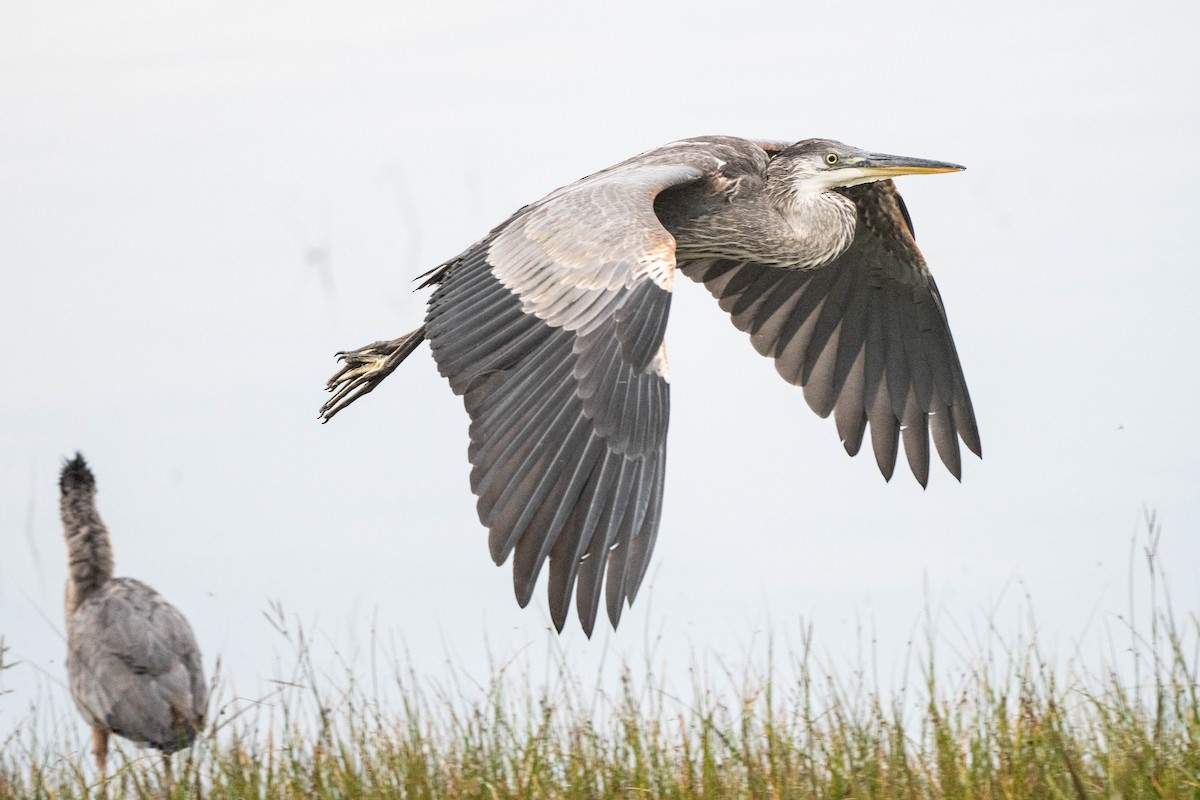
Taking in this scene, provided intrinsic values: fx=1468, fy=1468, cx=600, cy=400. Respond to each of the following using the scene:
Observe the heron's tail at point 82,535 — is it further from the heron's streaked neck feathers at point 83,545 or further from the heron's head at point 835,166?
the heron's head at point 835,166

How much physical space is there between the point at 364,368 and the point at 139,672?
182cm

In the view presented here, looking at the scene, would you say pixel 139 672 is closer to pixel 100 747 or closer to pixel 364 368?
pixel 100 747

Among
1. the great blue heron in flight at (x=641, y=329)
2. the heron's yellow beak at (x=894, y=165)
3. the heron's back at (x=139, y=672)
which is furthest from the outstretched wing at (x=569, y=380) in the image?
the heron's back at (x=139, y=672)

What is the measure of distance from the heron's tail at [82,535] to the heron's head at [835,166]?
4190 millimetres

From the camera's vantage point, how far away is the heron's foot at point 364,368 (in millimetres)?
6742

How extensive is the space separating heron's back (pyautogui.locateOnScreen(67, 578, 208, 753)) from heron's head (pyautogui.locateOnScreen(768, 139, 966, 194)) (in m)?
3.75

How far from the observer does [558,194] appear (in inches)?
252

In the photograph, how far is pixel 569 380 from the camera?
16.1 feet

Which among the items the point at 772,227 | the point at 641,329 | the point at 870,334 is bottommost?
the point at 641,329

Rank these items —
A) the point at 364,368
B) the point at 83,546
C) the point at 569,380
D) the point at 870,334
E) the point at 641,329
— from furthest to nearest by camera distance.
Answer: the point at 83,546 < the point at 870,334 < the point at 364,368 < the point at 641,329 < the point at 569,380

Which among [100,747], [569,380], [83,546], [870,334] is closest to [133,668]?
[100,747]

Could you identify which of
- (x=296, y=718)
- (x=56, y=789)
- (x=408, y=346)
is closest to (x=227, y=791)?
(x=296, y=718)

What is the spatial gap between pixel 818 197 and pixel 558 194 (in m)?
1.44

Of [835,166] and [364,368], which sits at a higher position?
[835,166]
